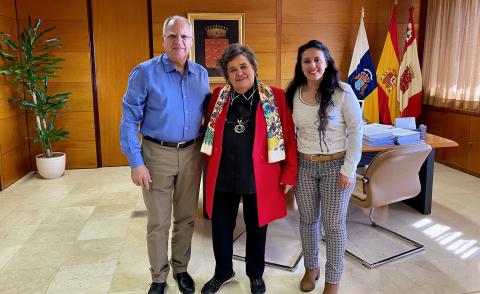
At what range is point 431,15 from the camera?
5250 millimetres

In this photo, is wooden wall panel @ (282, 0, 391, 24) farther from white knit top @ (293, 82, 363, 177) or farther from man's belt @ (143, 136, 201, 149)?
man's belt @ (143, 136, 201, 149)

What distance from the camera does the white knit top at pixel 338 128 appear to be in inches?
74.7

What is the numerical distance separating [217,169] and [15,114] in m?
3.78

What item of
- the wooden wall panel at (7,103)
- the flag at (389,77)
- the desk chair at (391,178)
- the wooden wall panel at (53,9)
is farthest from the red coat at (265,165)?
the flag at (389,77)

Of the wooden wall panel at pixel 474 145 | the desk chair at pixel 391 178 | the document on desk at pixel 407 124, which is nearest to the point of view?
the desk chair at pixel 391 178

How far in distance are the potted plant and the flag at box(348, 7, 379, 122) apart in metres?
3.80

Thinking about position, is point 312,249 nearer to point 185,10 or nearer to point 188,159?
point 188,159

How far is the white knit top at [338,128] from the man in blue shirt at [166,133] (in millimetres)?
576

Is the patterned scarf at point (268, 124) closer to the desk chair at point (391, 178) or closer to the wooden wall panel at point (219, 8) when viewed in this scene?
the desk chair at point (391, 178)

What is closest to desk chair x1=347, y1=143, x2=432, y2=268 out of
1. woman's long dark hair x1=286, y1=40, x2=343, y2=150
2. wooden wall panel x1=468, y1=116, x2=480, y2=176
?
woman's long dark hair x1=286, y1=40, x2=343, y2=150

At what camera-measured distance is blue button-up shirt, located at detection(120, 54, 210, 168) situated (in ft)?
6.37

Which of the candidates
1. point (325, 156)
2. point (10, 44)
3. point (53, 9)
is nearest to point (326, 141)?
point (325, 156)

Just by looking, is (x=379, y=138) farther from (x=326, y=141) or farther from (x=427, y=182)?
(x=326, y=141)

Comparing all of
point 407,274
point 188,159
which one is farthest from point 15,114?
point 407,274
